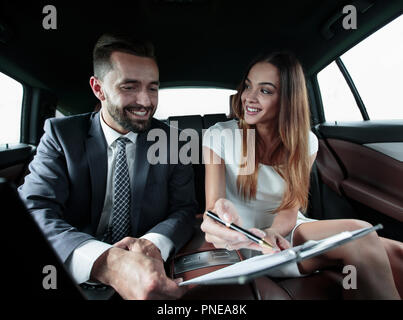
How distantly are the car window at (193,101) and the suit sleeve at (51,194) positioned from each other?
639 millimetres

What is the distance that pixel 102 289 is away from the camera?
0.73 m

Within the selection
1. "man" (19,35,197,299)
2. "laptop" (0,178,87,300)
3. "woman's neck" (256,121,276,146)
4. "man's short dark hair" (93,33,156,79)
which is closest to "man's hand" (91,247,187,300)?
"man" (19,35,197,299)

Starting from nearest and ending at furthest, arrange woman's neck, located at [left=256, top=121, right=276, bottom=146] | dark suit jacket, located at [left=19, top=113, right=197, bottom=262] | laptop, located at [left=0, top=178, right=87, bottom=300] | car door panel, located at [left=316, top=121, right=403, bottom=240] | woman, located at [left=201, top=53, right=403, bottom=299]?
laptop, located at [left=0, top=178, right=87, bottom=300], dark suit jacket, located at [left=19, top=113, right=197, bottom=262], woman, located at [left=201, top=53, right=403, bottom=299], woman's neck, located at [left=256, top=121, right=276, bottom=146], car door panel, located at [left=316, top=121, right=403, bottom=240]

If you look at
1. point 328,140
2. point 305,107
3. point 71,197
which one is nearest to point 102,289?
point 71,197

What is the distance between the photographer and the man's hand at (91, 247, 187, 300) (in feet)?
1.96

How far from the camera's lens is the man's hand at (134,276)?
23.5 inches

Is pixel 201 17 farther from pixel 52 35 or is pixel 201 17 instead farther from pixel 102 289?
pixel 102 289

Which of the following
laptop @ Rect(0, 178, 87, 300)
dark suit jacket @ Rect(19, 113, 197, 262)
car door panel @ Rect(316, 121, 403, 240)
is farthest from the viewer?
car door panel @ Rect(316, 121, 403, 240)

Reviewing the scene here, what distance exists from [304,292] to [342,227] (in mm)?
283

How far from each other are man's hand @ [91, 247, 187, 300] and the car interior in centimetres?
41

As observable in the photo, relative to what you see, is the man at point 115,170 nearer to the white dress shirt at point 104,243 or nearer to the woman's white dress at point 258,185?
the white dress shirt at point 104,243

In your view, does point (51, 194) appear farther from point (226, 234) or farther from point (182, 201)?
point (226, 234)

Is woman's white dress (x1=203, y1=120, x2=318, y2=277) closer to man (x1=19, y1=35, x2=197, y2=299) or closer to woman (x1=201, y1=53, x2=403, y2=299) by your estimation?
woman (x1=201, y1=53, x2=403, y2=299)

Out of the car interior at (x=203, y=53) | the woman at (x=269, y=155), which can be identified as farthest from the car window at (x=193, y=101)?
the woman at (x=269, y=155)
